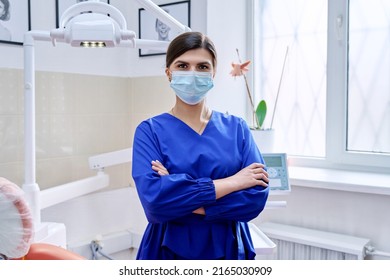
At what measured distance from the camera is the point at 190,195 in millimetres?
1051

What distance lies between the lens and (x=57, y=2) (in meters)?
2.24

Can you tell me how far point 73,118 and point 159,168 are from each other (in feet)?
4.61

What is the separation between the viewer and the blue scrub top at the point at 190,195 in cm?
106

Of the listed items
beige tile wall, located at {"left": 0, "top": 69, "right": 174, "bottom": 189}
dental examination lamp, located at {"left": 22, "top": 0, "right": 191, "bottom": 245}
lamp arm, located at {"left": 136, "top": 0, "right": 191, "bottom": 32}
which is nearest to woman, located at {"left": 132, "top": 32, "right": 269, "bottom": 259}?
dental examination lamp, located at {"left": 22, "top": 0, "right": 191, "bottom": 245}

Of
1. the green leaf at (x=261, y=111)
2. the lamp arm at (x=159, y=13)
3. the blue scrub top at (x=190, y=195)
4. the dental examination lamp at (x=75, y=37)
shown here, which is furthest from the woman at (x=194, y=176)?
the green leaf at (x=261, y=111)

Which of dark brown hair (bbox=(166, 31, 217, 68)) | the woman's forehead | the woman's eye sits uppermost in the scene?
dark brown hair (bbox=(166, 31, 217, 68))

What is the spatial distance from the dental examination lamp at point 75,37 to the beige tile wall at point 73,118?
1.62ft

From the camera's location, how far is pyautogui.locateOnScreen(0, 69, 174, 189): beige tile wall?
6.70 ft

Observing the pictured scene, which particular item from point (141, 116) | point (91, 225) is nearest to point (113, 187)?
point (91, 225)

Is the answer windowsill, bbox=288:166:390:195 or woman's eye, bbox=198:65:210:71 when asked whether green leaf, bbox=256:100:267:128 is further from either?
woman's eye, bbox=198:65:210:71

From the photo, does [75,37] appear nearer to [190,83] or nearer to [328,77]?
[190,83]

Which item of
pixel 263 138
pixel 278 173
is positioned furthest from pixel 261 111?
pixel 278 173

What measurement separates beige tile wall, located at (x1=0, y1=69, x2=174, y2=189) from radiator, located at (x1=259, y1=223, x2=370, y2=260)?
38.1 inches

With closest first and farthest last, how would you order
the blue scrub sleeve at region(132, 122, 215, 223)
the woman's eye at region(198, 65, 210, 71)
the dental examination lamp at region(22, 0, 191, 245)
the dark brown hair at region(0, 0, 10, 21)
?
the blue scrub sleeve at region(132, 122, 215, 223)
the woman's eye at region(198, 65, 210, 71)
the dental examination lamp at region(22, 0, 191, 245)
the dark brown hair at region(0, 0, 10, 21)
